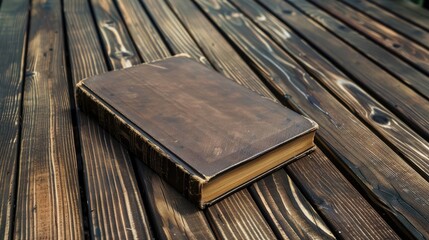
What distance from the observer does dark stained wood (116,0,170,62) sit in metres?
1.55

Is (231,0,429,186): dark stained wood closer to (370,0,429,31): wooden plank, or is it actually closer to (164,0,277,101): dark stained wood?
(164,0,277,101): dark stained wood

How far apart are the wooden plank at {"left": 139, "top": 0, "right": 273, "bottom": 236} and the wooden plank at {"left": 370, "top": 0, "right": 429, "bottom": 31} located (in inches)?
35.7

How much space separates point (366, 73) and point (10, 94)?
3.25 feet

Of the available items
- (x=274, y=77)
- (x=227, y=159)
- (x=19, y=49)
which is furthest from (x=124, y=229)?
(x=19, y=49)

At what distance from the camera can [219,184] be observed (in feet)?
2.89

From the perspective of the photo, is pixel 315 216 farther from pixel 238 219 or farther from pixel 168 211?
pixel 168 211

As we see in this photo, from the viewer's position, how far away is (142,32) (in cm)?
171

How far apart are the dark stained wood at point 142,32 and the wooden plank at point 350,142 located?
10.0 inches

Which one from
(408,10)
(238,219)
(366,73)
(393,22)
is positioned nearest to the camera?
(238,219)

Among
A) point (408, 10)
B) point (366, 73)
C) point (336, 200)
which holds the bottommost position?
point (408, 10)

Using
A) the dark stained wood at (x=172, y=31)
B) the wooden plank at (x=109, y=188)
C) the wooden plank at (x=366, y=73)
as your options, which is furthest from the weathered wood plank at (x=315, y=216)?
the dark stained wood at (x=172, y=31)

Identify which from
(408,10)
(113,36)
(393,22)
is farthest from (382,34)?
(113,36)

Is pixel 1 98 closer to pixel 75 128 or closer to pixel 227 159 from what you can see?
pixel 75 128

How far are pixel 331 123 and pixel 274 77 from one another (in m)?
0.28
